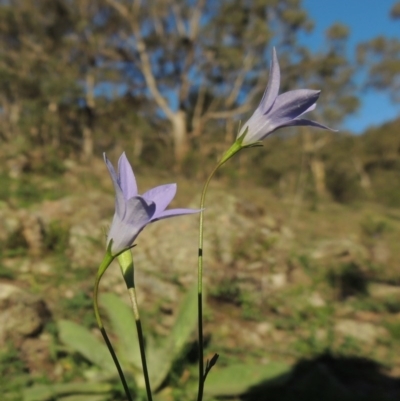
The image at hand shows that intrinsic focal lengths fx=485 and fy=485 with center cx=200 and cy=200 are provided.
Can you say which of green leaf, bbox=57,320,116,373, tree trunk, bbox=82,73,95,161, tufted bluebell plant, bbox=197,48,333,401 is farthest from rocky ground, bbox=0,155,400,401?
tree trunk, bbox=82,73,95,161

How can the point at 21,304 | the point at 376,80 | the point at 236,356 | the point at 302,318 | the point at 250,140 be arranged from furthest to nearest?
the point at 376,80 → the point at 302,318 → the point at 236,356 → the point at 21,304 → the point at 250,140

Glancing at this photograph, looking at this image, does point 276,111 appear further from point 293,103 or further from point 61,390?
point 61,390

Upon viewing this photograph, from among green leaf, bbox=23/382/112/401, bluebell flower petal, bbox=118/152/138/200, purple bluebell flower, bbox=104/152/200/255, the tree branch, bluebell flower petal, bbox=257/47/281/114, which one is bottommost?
green leaf, bbox=23/382/112/401

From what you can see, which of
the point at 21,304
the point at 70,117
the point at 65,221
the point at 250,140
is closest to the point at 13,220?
the point at 65,221

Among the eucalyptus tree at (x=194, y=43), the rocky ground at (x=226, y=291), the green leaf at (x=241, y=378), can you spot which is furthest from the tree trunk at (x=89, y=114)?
the green leaf at (x=241, y=378)

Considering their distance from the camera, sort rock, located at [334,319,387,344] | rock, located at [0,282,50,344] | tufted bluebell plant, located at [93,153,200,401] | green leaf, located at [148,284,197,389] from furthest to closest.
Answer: rock, located at [334,319,387,344]
rock, located at [0,282,50,344]
green leaf, located at [148,284,197,389]
tufted bluebell plant, located at [93,153,200,401]

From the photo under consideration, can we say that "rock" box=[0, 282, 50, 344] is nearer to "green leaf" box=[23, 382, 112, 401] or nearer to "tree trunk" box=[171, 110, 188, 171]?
"green leaf" box=[23, 382, 112, 401]

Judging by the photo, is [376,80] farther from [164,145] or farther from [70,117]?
[70,117]
